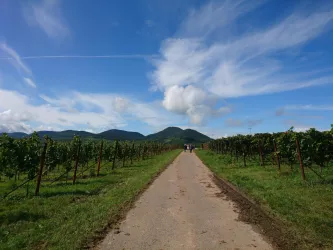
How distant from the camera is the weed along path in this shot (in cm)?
569

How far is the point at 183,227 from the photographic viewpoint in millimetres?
6840

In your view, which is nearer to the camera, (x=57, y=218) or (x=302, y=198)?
(x=57, y=218)

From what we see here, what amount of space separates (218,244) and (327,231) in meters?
2.78

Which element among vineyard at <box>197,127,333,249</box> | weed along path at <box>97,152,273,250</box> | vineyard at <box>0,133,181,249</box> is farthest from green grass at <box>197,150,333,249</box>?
vineyard at <box>0,133,181,249</box>

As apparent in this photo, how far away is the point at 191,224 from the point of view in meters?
7.09

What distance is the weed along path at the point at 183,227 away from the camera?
569cm

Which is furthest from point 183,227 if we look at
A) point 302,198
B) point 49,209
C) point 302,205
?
point 302,198

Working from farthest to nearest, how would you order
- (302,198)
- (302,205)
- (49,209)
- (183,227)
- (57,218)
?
(302,198)
(49,209)
(302,205)
(57,218)
(183,227)

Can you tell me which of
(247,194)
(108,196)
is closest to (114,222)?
(108,196)

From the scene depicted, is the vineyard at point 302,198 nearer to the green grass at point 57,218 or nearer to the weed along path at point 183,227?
the weed along path at point 183,227

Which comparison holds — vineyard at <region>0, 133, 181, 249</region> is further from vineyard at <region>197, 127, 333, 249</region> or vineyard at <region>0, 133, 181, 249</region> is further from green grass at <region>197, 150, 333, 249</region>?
green grass at <region>197, 150, 333, 249</region>

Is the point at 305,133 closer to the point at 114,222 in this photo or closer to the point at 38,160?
the point at 114,222

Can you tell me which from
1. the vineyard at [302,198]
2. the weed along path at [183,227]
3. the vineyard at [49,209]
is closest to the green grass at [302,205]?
the vineyard at [302,198]

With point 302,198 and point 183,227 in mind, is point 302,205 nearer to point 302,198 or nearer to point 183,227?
point 302,198
